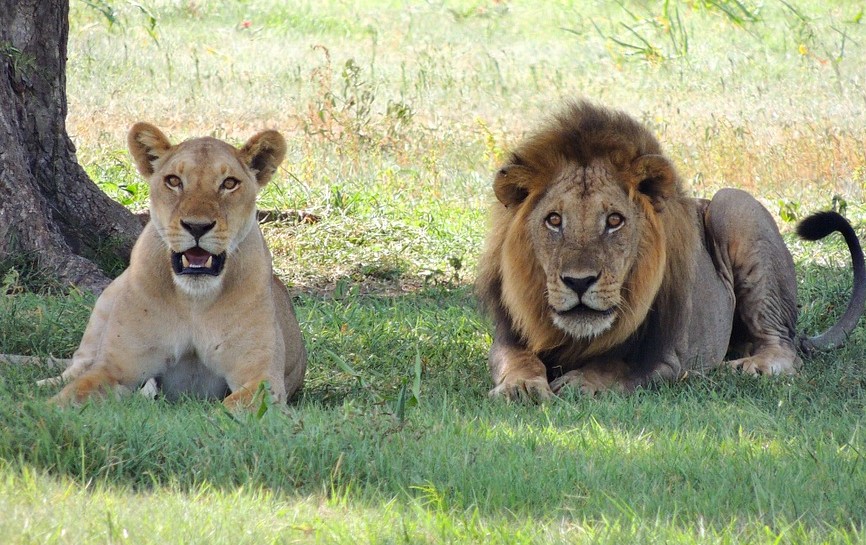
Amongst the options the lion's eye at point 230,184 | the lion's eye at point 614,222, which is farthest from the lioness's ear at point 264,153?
the lion's eye at point 614,222

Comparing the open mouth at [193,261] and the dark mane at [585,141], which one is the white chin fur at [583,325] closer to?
the dark mane at [585,141]

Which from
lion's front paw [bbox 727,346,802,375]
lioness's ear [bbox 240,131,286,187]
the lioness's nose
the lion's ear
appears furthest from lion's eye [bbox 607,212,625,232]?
the lioness's nose

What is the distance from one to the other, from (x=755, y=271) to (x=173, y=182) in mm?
2982

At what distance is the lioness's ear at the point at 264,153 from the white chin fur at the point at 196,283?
466 mm

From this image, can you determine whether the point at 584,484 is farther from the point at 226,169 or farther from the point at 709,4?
the point at 709,4

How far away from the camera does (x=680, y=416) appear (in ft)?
13.7

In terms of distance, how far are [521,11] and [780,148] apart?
427 inches

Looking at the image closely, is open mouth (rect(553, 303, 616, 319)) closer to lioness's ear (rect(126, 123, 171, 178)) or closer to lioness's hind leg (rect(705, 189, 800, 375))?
lioness's hind leg (rect(705, 189, 800, 375))

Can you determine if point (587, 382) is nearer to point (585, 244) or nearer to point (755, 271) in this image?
point (585, 244)

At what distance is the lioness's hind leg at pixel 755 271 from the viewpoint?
561 cm

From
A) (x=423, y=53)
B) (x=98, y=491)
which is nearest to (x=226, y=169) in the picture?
(x=98, y=491)

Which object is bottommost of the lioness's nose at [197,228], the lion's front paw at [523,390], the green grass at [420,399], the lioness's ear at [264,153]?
the lion's front paw at [523,390]

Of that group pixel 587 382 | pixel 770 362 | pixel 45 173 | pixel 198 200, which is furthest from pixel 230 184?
pixel 770 362

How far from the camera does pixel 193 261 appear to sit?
4.02m
